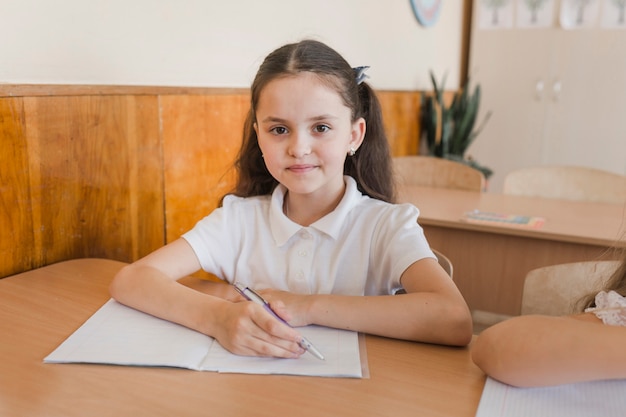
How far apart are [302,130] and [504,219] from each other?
1208 millimetres

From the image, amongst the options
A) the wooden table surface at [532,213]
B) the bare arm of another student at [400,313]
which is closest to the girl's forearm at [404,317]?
the bare arm of another student at [400,313]

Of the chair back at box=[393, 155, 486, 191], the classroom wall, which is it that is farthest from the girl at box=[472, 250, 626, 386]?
the chair back at box=[393, 155, 486, 191]

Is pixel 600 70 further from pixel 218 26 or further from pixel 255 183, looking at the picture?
pixel 255 183

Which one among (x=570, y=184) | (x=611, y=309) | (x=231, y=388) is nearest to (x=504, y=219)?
(x=570, y=184)

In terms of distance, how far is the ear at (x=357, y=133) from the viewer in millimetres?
1346

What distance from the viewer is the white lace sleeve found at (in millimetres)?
931

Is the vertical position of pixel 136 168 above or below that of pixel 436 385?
above

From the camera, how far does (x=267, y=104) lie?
1.24 metres

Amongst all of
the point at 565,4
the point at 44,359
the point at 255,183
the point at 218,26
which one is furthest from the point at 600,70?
the point at 44,359

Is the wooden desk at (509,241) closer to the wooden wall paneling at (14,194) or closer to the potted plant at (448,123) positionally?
the wooden wall paneling at (14,194)

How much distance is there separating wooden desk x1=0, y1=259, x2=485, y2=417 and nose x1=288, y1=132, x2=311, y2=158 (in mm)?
411

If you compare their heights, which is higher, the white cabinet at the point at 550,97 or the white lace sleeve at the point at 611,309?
the white cabinet at the point at 550,97

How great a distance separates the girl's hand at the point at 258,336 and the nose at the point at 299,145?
14.7 inches

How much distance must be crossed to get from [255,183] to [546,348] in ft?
2.85
